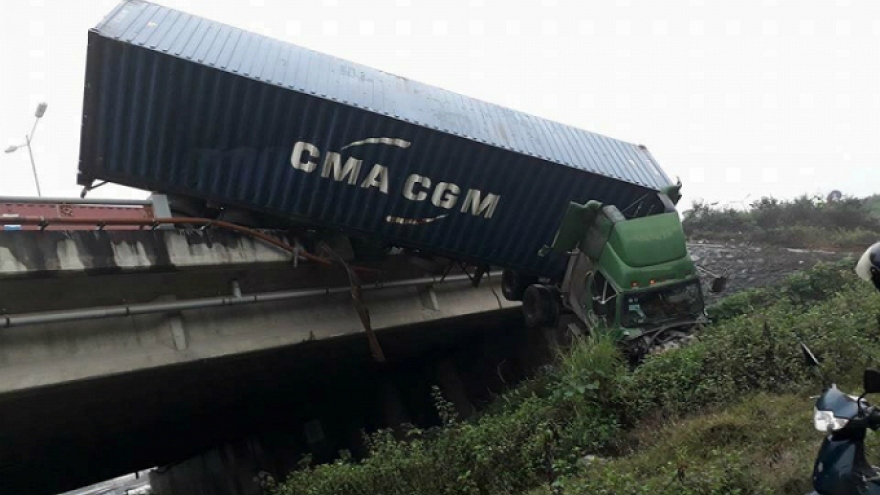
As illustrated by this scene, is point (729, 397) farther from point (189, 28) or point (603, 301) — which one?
A: point (189, 28)

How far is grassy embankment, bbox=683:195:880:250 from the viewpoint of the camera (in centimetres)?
1712

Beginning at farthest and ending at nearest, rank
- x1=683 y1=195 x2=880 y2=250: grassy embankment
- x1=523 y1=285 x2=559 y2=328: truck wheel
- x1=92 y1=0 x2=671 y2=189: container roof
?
x1=683 y1=195 x2=880 y2=250: grassy embankment, x1=523 y1=285 x2=559 y2=328: truck wheel, x1=92 y1=0 x2=671 y2=189: container roof

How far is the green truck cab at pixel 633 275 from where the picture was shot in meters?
9.98

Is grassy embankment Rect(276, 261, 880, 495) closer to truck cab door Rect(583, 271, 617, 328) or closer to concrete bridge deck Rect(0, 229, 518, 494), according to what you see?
truck cab door Rect(583, 271, 617, 328)

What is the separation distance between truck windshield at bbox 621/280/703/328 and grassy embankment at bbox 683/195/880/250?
7869 millimetres

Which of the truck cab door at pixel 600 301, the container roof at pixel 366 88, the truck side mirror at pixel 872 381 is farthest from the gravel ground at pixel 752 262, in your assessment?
the truck side mirror at pixel 872 381

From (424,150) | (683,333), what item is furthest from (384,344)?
(683,333)

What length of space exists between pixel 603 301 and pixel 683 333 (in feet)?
4.18

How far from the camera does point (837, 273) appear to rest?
11.9m

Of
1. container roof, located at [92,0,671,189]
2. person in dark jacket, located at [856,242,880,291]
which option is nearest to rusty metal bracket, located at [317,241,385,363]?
container roof, located at [92,0,671,189]

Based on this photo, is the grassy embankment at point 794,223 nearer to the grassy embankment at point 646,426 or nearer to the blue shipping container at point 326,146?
the blue shipping container at point 326,146

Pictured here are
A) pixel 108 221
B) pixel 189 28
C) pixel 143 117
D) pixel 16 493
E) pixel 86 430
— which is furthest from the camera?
pixel 16 493

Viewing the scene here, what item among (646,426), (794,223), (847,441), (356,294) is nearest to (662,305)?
(646,426)

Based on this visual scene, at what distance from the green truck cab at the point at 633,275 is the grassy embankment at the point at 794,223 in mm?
8055
